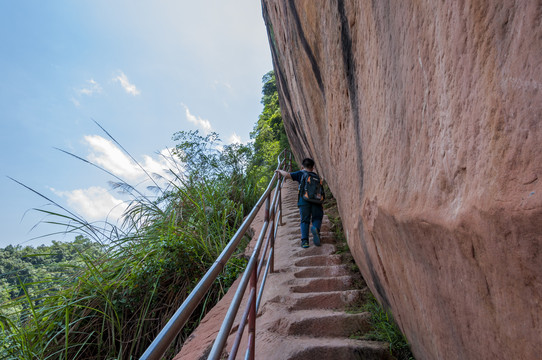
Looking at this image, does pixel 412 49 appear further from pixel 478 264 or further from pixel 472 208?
pixel 478 264

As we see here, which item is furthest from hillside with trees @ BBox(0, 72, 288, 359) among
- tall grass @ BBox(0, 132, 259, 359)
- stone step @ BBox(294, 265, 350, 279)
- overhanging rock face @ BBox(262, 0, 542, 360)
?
overhanging rock face @ BBox(262, 0, 542, 360)

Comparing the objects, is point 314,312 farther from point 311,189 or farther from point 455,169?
point 311,189

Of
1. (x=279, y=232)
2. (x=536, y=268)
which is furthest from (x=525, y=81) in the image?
(x=279, y=232)

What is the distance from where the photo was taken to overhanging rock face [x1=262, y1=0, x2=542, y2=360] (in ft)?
2.09

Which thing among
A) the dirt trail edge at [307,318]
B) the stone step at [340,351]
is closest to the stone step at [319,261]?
the dirt trail edge at [307,318]

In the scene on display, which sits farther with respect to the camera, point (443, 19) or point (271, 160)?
point (271, 160)

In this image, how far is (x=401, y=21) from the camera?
121cm

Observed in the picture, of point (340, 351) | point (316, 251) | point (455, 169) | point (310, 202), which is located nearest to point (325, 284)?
point (316, 251)

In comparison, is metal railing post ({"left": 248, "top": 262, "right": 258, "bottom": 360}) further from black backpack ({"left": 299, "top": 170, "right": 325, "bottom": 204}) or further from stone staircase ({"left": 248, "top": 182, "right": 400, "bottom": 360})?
black backpack ({"left": 299, "top": 170, "right": 325, "bottom": 204})

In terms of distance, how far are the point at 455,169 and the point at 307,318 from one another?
132 cm

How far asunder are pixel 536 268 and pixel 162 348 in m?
0.75

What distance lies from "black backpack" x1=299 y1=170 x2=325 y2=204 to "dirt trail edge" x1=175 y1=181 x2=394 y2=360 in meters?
0.57

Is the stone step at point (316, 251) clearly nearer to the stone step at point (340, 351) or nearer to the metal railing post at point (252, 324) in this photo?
the stone step at point (340, 351)

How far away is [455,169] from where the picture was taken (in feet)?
2.87
